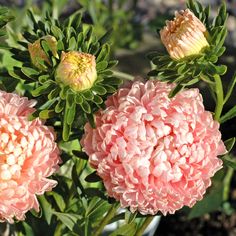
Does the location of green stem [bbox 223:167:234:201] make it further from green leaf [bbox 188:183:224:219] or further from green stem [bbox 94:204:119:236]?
green stem [bbox 94:204:119:236]

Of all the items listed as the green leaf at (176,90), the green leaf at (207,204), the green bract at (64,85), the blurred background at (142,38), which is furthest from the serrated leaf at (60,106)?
the green leaf at (207,204)

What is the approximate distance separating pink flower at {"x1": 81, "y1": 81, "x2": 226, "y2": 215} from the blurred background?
0.35 m

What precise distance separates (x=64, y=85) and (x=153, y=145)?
0.33 feet

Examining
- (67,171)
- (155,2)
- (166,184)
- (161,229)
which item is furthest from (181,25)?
(155,2)

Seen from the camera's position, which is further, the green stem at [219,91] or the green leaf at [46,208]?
the green leaf at [46,208]

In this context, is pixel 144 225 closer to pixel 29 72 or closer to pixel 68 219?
pixel 68 219

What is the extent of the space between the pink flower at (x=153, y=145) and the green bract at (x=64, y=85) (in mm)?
18

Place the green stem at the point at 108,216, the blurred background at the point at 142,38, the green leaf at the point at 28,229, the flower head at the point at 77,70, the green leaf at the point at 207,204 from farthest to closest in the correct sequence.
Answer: the blurred background at the point at 142,38, the green leaf at the point at 207,204, the green leaf at the point at 28,229, the green stem at the point at 108,216, the flower head at the point at 77,70

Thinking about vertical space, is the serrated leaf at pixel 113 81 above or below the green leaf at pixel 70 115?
above

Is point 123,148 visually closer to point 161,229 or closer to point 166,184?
point 166,184

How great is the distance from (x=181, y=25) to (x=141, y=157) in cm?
13

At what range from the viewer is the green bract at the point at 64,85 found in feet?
2.27

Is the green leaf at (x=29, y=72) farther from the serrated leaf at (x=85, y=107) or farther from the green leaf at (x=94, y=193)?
the green leaf at (x=94, y=193)

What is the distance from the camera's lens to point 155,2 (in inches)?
92.0
